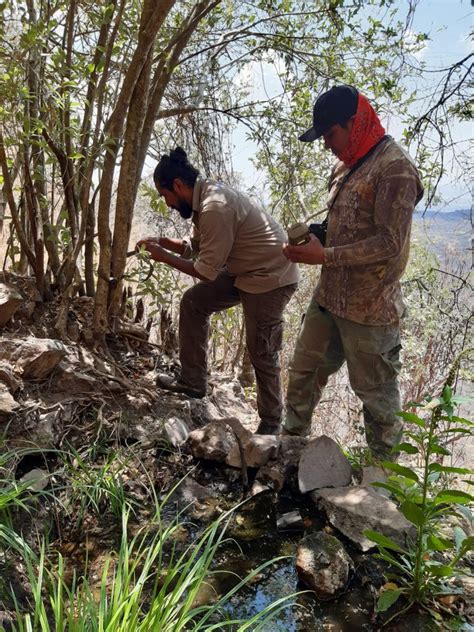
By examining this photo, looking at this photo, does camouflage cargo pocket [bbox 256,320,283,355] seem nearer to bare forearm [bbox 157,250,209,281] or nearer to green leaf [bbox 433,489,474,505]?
bare forearm [bbox 157,250,209,281]

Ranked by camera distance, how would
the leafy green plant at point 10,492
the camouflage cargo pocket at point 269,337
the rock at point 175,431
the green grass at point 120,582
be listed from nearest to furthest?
the green grass at point 120,582 < the leafy green plant at point 10,492 < the rock at point 175,431 < the camouflage cargo pocket at point 269,337

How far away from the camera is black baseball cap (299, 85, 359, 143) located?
2354 millimetres

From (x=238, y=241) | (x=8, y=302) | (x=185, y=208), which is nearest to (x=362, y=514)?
(x=238, y=241)

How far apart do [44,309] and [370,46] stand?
3.11 metres

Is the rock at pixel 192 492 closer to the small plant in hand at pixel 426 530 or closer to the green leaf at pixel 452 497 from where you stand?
the small plant in hand at pixel 426 530

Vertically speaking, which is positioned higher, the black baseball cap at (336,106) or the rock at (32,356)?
the black baseball cap at (336,106)

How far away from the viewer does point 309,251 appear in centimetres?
253

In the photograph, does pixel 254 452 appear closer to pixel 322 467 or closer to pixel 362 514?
pixel 322 467

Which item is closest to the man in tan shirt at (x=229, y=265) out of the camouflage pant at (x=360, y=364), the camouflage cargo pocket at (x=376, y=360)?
the camouflage pant at (x=360, y=364)

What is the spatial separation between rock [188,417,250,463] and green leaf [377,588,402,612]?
1142mm

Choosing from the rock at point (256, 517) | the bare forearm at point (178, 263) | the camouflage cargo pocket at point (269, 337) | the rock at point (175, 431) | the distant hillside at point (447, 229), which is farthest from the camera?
the distant hillside at point (447, 229)

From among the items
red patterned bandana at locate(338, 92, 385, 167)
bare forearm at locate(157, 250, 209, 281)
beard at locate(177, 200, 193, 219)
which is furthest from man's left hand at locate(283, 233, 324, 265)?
beard at locate(177, 200, 193, 219)

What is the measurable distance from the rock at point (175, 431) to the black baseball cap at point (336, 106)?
5.61 feet

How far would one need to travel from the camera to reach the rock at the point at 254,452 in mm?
2602
